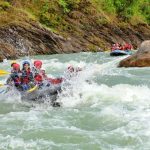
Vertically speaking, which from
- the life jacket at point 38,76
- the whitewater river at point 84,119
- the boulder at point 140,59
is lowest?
the boulder at point 140,59

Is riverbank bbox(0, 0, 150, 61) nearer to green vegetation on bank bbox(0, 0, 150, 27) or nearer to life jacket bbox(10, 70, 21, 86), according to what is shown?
green vegetation on bank bbox(0, 0, 150, 27)

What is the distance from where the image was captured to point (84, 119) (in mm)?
10508

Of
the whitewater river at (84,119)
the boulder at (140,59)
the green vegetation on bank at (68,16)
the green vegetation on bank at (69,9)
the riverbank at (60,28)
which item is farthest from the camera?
the green vegetation on bank at (69,9)

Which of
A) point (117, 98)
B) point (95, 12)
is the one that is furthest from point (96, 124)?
point (95, 12)

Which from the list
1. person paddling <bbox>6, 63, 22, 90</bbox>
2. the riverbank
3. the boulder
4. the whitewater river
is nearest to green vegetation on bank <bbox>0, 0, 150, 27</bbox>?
the riverbank

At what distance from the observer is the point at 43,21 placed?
30219 mm

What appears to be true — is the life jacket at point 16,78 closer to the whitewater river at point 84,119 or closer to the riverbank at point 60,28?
the whitewater river at point 84,119

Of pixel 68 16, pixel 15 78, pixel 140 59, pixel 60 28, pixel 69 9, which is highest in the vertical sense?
pixel 69 9

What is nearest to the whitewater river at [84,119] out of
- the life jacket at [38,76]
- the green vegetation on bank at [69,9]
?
the life jacket at [38,76]

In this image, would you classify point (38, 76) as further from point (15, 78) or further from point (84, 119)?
point (84, 119)

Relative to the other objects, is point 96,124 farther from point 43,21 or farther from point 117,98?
point 43,21

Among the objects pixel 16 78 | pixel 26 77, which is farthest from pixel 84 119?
pixel 16 78

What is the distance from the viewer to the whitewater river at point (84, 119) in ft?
28.8

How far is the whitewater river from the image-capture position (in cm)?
879
